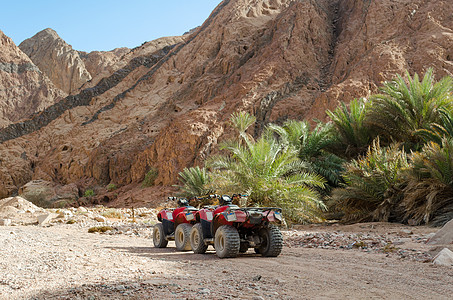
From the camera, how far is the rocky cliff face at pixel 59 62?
71.4 meters

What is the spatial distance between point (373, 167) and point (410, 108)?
11.0ft

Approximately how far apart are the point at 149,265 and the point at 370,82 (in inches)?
794

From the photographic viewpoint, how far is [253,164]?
38.7ft

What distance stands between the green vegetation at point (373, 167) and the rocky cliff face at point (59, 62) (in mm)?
63935

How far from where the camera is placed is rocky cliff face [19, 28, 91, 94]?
71.4m

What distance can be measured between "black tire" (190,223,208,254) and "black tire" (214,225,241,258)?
561 mm

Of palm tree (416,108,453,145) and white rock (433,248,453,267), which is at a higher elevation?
palm tree (416,108,453,145)

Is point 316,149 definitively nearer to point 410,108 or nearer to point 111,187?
point 410,108

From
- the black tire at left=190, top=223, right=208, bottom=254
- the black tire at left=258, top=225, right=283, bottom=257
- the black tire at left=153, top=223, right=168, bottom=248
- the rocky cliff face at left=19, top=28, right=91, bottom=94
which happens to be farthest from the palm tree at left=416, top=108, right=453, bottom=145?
the rocky cliff face at left=19, top=28, right=91, bottom=94

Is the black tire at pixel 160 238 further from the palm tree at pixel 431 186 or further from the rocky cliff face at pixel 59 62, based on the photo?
the rocky cliff face at pixel 59 62

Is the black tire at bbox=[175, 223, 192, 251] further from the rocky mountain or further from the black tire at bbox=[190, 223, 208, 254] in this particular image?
the rocky mountain

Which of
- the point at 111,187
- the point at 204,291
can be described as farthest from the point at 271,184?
the point at 111,187

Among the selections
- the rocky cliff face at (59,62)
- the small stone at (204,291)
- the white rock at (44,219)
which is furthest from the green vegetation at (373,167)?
the rocky cliff face at (59,62)

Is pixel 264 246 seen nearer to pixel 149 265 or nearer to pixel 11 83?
pixel 149 265
